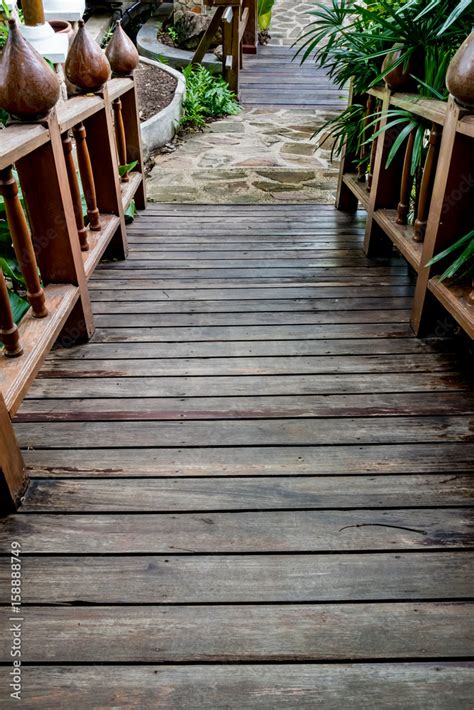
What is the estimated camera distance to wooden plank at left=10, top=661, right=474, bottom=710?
0.98 m

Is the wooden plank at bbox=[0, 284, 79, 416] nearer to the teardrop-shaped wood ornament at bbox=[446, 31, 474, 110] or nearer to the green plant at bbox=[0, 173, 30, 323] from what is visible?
the green plant at bbox=[0, 173, 30, 323]

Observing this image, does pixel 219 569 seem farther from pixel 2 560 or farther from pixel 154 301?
pixel 154 301

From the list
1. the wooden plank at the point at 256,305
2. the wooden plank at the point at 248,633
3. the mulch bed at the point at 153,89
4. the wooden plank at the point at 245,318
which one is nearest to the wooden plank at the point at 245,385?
the wooden plank at the point at 245,318

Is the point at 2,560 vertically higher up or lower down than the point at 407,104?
lower down

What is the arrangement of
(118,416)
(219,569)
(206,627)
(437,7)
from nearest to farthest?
(206,627) → (219,569) → (118,416) → (437,7)

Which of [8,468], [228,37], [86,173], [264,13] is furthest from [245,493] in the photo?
[264,13]

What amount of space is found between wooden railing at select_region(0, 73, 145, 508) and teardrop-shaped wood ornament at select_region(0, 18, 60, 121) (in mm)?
57

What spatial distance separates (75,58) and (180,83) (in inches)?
145

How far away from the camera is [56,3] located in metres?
2.67

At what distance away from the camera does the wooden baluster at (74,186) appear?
1949 mm

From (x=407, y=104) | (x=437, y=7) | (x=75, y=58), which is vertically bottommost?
(x=407, y=104)

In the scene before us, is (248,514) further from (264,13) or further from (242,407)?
(264,13)

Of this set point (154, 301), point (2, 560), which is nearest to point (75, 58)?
point (154, 301)

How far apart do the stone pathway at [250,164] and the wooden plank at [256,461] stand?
2557mm
